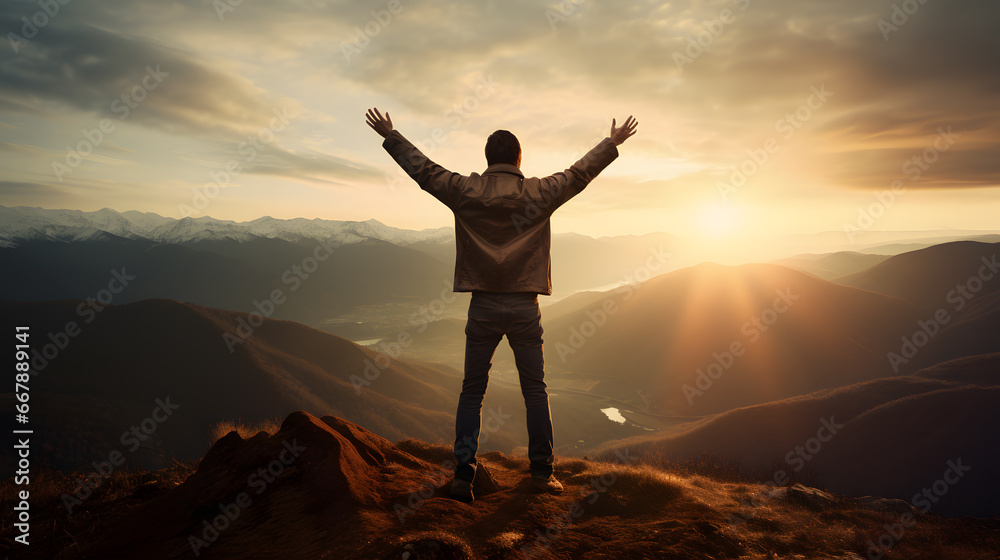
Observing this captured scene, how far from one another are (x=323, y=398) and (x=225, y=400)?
473 inches

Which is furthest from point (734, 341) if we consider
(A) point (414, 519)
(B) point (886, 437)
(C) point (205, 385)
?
(A) point (414, 519)

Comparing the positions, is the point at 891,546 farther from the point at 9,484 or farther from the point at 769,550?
the point at 9,484

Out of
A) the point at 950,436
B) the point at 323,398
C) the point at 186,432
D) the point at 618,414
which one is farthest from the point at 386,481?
the point at 618,414

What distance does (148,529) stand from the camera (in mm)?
3670

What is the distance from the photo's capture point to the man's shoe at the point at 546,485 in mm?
4338

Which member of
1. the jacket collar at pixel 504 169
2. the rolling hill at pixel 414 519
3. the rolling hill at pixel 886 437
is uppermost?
the jacket collar at pixel 504 169

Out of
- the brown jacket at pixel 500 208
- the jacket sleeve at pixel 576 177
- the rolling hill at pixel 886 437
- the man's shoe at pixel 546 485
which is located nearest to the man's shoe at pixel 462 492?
the man's shoe at pixel 546 485

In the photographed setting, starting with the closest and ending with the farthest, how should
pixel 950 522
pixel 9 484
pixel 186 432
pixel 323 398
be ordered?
pixel 950 522 → pixel 9 484 → pixel 186 432 → pixel 323 398

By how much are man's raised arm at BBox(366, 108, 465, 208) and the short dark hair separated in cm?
46

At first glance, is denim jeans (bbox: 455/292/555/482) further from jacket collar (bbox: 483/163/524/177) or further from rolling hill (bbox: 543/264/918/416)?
rolling hill (bbox: 543/264/918/416)

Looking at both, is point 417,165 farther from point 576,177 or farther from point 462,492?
point 462,492

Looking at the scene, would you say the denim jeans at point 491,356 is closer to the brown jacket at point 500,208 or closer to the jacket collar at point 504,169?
the brown jacket at point 500,208

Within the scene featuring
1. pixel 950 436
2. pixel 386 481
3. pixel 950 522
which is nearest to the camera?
pixel 386 481

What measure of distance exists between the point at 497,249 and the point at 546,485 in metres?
2.44
